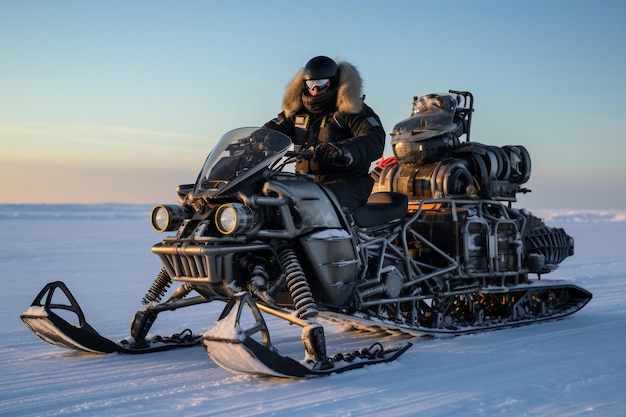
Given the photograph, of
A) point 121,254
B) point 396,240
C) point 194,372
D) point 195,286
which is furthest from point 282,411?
point 121,254

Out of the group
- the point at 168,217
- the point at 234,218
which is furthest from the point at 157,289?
the point at 234,218

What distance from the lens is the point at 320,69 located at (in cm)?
700

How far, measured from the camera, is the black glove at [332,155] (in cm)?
634

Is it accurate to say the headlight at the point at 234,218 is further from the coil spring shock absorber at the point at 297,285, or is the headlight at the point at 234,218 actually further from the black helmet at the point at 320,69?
the black helmet at the point at 320,69

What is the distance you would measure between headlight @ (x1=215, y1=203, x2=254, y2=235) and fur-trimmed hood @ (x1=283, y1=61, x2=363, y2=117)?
1712mm

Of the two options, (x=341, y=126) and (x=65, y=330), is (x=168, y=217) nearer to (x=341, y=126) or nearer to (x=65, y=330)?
(x=65, y=330)

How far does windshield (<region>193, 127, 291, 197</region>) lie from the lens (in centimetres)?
600

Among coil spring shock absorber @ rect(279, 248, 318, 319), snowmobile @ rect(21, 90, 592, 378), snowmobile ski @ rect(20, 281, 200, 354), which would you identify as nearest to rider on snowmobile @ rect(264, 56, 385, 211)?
snowmobile @ rect(21, 90, 592, 378)

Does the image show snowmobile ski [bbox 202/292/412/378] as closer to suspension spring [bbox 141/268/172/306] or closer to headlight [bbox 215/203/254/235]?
headlight [bbox 215/203/254/235]

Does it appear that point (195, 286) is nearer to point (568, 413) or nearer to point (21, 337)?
point (21, 337)

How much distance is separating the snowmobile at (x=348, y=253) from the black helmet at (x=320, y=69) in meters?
0.93

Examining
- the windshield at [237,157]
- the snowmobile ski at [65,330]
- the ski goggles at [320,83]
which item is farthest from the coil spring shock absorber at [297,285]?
the ski goggles at [320,83]

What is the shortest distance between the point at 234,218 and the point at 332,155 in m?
1.16

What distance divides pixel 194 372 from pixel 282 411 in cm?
140
